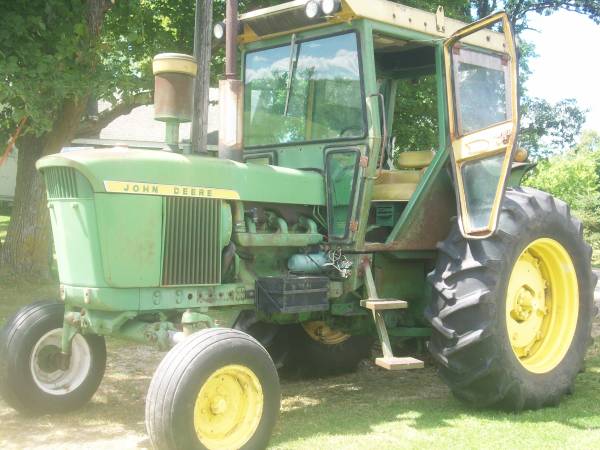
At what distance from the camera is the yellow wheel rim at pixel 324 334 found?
231 inches

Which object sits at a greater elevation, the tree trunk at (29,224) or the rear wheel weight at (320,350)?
the tree trunk at (29,224)

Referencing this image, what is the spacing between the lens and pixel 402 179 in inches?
222

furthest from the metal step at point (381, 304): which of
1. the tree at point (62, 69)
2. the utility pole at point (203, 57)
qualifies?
the utility pole at point (203, 57)

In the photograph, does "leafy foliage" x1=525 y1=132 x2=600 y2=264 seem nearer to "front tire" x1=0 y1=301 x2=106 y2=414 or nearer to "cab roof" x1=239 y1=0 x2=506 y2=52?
"cab roof" x1=239 y1=0 x2=506 y2=52

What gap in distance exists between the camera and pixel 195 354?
385 cm

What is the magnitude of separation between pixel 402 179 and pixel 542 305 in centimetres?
132

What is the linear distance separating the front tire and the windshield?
6.13 feet

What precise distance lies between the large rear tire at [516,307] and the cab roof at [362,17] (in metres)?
1.22

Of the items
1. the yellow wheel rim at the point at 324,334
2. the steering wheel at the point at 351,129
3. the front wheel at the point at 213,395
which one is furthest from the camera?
the yellow wheel rim at the point at 324,334

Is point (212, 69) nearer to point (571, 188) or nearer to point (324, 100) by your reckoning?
point (324, 100)

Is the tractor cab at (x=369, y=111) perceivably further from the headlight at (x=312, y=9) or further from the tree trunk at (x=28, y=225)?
the tree trunk at (x=28, y=225)

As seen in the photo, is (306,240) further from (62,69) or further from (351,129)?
(62,69)

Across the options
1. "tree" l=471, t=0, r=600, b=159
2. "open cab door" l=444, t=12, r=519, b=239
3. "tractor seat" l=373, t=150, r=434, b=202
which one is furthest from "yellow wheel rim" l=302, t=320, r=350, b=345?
"tree" l=471, t=0, r=600, b=159

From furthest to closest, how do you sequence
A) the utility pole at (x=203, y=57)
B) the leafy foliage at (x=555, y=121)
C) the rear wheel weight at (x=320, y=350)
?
the leafy foliage at (x=555, y=121), the utility pole at (x=203, y=57), the rear wheel weight at (x=320, y=350)
